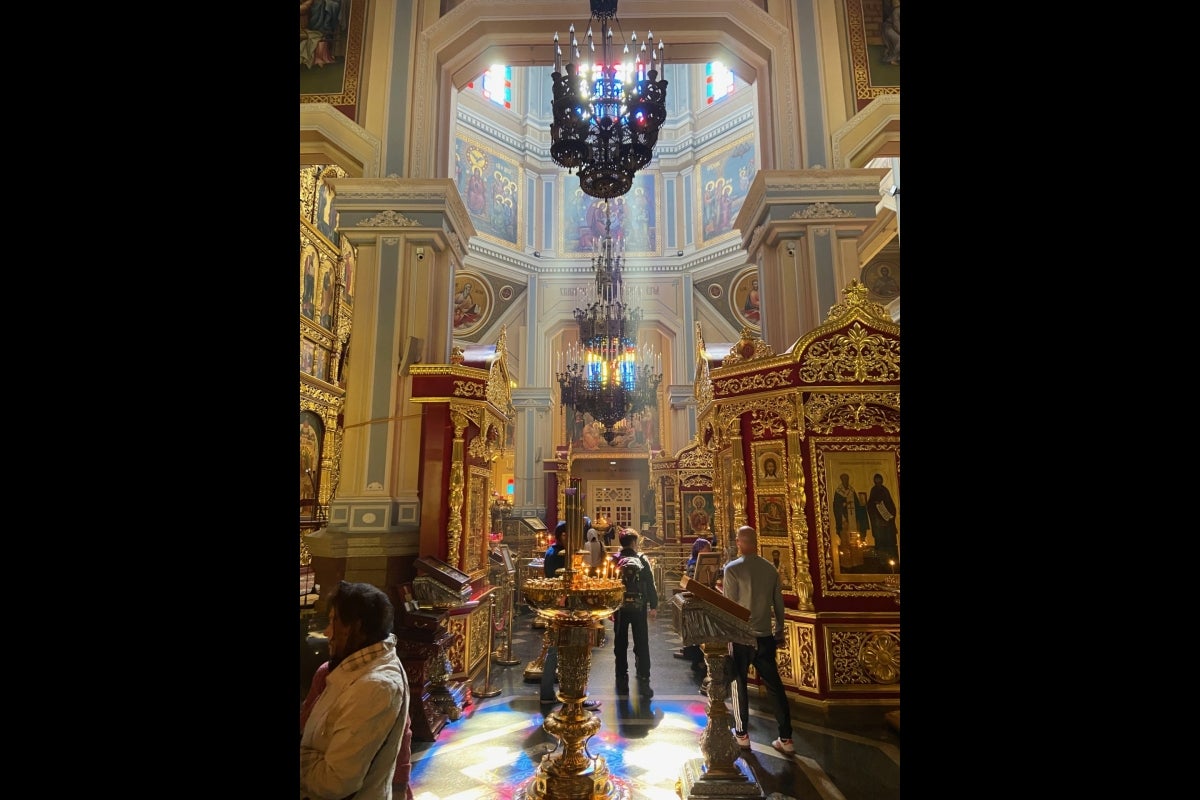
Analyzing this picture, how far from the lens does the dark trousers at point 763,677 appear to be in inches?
161

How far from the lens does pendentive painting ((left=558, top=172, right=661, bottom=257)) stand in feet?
60.6

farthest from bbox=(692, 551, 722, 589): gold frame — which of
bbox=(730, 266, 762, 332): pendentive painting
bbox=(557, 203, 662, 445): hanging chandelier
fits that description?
bbox=(730, 266, 762, 332): pendentive painting

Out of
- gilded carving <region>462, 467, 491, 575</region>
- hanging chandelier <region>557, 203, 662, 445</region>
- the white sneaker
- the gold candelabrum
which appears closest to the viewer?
the gold candelabrum

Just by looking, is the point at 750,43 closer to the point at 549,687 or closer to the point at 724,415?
the point at 724,415

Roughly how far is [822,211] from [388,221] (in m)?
5.47

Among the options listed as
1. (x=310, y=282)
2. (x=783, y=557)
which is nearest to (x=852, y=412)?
(x=783, y=557)

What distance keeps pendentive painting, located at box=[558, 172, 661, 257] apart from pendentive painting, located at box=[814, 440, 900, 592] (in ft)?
46.3

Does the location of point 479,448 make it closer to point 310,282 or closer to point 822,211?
point 822,211

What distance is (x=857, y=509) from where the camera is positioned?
16.9 ft

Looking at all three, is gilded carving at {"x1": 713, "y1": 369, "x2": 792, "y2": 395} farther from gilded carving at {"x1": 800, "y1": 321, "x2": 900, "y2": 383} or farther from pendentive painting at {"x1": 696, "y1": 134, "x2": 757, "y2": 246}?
pendentive painting at {"x1": 696, "y1": 134, "x2": 757, "y2": 246}
